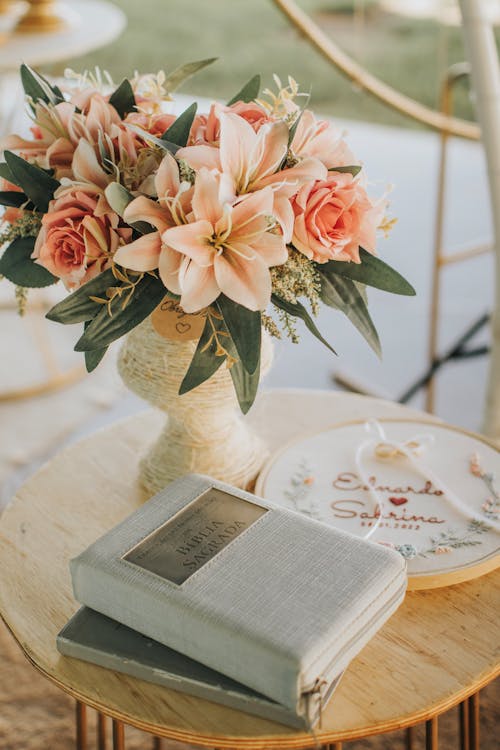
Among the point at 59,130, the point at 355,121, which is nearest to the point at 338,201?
the point at 59,130

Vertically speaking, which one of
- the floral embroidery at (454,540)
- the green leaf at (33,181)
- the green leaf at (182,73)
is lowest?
the floral embroidery at (454,540)

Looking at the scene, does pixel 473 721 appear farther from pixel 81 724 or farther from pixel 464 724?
pixel 81 724

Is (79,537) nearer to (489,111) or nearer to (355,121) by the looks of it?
(489,111)

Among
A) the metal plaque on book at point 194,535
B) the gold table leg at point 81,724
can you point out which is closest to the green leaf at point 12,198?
the metal plaque on book at point 194,535

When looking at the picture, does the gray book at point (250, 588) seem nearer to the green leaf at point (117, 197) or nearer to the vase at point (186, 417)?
the vase at point (186, 417)

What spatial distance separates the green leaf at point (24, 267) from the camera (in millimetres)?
954

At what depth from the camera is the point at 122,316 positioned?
898 millimetres

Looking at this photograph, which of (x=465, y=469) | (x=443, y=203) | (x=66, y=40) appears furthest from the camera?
(x=66, y=40)

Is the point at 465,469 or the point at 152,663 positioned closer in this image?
the point at 152,663

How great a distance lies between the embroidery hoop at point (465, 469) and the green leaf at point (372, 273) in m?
0.26

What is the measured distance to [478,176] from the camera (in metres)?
3.72

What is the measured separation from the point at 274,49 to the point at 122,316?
5.51 m

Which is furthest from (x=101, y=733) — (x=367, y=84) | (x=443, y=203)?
(x=367, y=84)

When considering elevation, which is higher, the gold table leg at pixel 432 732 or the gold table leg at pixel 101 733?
the gold table leg at pixel 432 732
